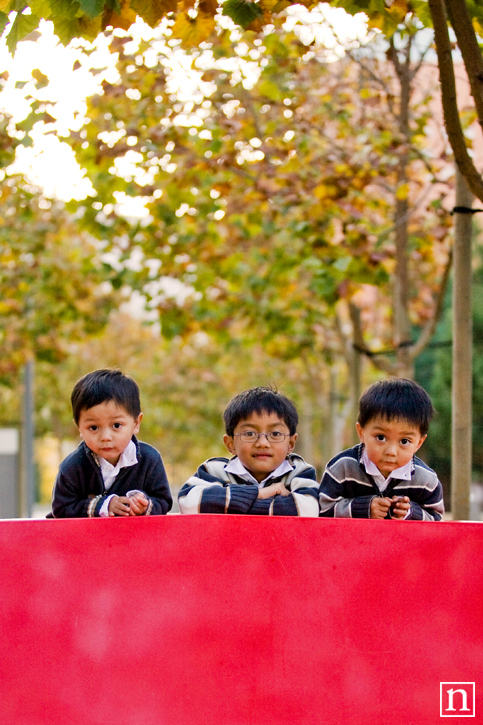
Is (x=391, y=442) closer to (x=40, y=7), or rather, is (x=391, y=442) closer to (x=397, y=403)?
(x=397, y=403)

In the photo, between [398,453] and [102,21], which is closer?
[398,453]

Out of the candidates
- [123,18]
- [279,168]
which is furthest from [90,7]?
[279,168]

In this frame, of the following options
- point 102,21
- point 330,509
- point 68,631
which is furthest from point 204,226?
point 68,631

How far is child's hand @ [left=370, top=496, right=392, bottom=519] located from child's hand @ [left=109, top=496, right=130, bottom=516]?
776 mm

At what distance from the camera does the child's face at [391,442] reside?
296cm

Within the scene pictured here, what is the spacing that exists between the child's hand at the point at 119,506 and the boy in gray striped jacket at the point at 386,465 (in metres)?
0.66

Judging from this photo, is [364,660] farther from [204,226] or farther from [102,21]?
[204,226]

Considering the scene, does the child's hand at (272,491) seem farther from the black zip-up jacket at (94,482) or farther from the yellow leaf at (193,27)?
the yellow leaf at (193,27)

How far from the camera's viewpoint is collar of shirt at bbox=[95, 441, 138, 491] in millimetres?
3125

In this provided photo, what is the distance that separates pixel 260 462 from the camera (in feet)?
10.5

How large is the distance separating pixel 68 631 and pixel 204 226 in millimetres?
7092

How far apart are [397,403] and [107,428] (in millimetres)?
974

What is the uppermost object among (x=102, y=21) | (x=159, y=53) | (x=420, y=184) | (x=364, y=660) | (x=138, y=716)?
(x=159, y=53)

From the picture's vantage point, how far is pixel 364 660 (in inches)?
93.2
